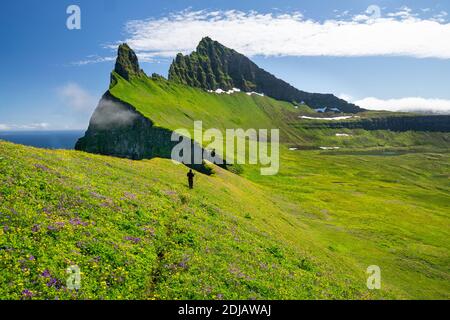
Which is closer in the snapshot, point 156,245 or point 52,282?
point 52,282

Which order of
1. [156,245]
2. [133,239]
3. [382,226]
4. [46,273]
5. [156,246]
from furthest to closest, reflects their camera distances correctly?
[382,226]
[156,245]
[156,246]
[133,239]
[46,273]

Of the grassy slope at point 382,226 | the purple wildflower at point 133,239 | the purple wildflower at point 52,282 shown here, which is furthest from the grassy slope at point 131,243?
the grassy slope at point 382,226

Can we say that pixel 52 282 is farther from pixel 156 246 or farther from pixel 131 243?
pixel 156 246

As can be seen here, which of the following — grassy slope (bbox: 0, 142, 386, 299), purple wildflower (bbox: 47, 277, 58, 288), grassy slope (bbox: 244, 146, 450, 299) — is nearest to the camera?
purple wildflower (bbox: 47, 277, 58, 288)

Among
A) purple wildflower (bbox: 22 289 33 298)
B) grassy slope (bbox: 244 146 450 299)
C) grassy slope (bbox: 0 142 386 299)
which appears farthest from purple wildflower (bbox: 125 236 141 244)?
grassy slope (bbox: 244 146 450 299)

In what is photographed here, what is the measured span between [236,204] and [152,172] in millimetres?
13565

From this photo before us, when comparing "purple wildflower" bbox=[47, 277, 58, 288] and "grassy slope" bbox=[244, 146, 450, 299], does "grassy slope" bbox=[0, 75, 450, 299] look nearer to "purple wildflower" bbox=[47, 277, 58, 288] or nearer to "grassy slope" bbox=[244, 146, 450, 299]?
"purple wildflower" bbox=[47, 277, 58, 288]

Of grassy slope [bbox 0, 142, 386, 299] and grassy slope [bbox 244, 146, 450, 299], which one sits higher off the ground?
grassy slope [bbox 0, 142, 386, 299]

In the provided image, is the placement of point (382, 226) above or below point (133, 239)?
below

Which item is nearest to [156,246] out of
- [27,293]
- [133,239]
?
[133,239]

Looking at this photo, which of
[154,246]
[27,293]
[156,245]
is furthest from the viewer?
[156,245]

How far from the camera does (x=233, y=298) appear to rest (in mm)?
24672

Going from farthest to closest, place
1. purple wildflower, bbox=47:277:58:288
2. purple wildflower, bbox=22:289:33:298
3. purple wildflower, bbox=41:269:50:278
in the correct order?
purple wildflower, bbox=41:269:50:278
purple wildflower, bbox=47:277:58:288
purple wildflower, bbox=22:289:33:298
